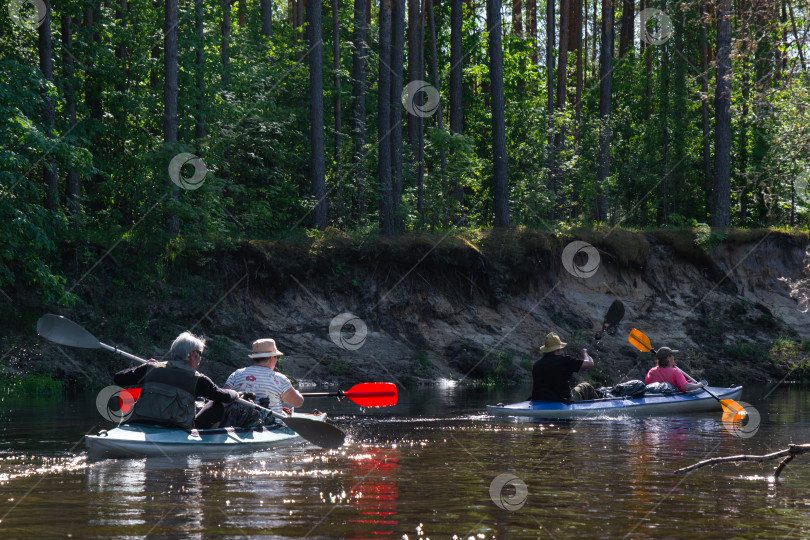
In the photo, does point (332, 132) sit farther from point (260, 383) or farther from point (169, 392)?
point (169, 392)

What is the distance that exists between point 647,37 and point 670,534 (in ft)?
102

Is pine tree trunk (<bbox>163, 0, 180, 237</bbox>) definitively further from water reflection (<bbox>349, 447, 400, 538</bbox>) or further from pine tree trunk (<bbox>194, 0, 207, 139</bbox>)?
water reflection (<bbox>349, 447, 400, 538</bbox>)

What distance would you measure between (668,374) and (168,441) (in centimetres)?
1038

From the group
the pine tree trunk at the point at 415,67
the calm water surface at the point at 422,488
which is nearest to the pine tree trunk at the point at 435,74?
the pine tree trunk at the point at 415,67

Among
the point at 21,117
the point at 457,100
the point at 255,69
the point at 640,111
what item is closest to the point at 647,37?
the point at 640,111

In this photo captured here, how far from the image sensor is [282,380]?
11969 millimetres

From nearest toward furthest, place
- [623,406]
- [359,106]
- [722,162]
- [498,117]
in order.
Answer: [623,406]
[498,117]
[722,162]
[359,106]

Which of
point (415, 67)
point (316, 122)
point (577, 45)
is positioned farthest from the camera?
point (577, 45)

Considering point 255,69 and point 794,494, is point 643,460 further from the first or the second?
point 255,69

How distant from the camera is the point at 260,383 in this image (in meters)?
11.8

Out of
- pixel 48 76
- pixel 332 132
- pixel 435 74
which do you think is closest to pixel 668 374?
pixel 48 76

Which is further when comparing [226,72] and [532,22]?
[532,22]

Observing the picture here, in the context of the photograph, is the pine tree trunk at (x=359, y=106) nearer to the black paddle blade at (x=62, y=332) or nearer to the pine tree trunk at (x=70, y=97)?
the pine tree trunk at (x=70, y=97)

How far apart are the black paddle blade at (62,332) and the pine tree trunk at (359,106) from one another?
47.1 feet
